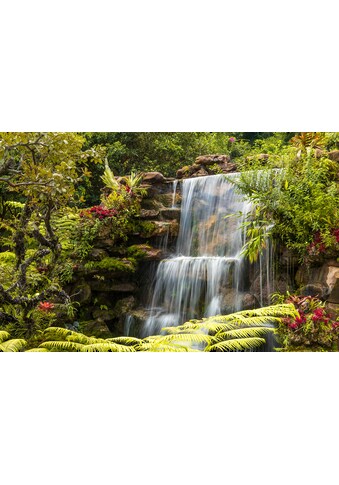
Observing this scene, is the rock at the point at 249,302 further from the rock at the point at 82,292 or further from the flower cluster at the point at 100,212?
the flower cluster at the point at 100,212

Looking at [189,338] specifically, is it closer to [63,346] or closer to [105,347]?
[105,347]

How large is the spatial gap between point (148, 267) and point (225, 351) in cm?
214

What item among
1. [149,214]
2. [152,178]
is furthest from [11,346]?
[152,178]

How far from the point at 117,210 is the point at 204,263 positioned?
1.45 meters

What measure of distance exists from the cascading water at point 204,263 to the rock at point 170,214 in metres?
0.08

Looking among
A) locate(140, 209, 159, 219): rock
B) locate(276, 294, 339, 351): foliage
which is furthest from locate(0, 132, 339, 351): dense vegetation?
locate(140, 209, 159, 219): rock

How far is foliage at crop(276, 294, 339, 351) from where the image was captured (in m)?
3.58

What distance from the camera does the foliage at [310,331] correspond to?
11.7 ft

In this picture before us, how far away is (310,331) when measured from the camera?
3.60m

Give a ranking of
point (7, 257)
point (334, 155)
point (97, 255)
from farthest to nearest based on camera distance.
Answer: point (97, 255), point (7, 257), point (334, 155)
